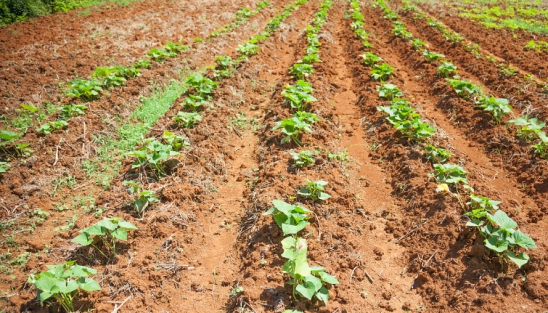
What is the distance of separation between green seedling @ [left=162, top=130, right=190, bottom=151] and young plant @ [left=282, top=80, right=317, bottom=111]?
2.34 m

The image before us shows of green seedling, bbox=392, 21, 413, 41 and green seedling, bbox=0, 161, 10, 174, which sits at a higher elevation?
green seedling, bbox=392, 21, 413, 41

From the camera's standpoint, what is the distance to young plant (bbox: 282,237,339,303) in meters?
3.27

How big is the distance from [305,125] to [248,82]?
340 centimetres

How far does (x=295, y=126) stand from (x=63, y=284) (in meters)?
4.15

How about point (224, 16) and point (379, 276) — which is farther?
point (224, 16)

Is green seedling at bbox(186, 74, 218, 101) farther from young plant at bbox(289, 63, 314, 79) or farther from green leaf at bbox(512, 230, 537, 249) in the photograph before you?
green leaf at bbox(512, 230, 537, 249)

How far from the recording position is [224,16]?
15.5m

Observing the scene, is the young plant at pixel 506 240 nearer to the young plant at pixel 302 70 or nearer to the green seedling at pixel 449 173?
the green seedling at pixel 449 173

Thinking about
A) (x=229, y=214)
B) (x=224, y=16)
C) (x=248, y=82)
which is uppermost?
(x=224, y=16)

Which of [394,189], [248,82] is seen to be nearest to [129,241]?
[394,189]

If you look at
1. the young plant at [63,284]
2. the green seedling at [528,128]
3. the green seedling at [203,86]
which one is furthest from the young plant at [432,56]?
the young plant at [63,284]

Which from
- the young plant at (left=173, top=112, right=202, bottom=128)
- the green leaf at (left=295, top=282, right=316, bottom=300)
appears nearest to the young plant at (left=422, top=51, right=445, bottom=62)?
the young plant at (left=173, top=112, right=202, bottom=128)

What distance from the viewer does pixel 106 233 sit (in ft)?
13.9

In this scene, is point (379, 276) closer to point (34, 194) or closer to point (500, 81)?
point (34, 194)
